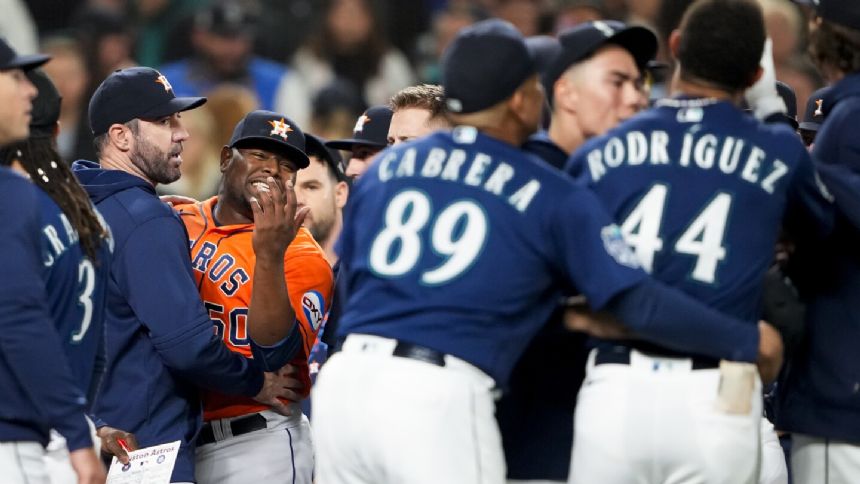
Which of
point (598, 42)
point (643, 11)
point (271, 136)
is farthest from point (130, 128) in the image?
point (643, 11)

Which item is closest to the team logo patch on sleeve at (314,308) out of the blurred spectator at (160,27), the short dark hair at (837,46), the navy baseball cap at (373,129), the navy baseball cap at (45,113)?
the navy baseball cap at (373,129)

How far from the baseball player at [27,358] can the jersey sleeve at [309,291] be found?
170 cm

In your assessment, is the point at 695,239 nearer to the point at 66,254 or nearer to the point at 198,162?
the point at 66,254

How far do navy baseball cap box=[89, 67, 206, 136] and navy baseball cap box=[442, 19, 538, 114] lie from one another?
1.77 m

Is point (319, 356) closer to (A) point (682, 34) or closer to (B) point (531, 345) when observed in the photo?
(B) point (531, 345)

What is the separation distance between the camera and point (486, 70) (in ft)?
12.2

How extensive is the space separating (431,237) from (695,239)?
757 mm

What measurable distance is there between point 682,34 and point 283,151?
2019mm

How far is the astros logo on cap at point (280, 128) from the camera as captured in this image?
5344 millimetres

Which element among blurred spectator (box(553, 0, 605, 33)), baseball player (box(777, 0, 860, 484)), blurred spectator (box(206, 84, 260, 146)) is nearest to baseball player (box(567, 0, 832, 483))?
baseball player (box(777, 0, 860, 484))

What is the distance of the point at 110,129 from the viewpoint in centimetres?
516

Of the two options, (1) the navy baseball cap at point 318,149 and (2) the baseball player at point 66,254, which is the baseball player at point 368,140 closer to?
(1) the navy baseball cap at point 318,149

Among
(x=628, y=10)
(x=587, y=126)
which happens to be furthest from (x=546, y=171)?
(x=628, y=10)

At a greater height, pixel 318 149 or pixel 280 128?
pixel 280 128
